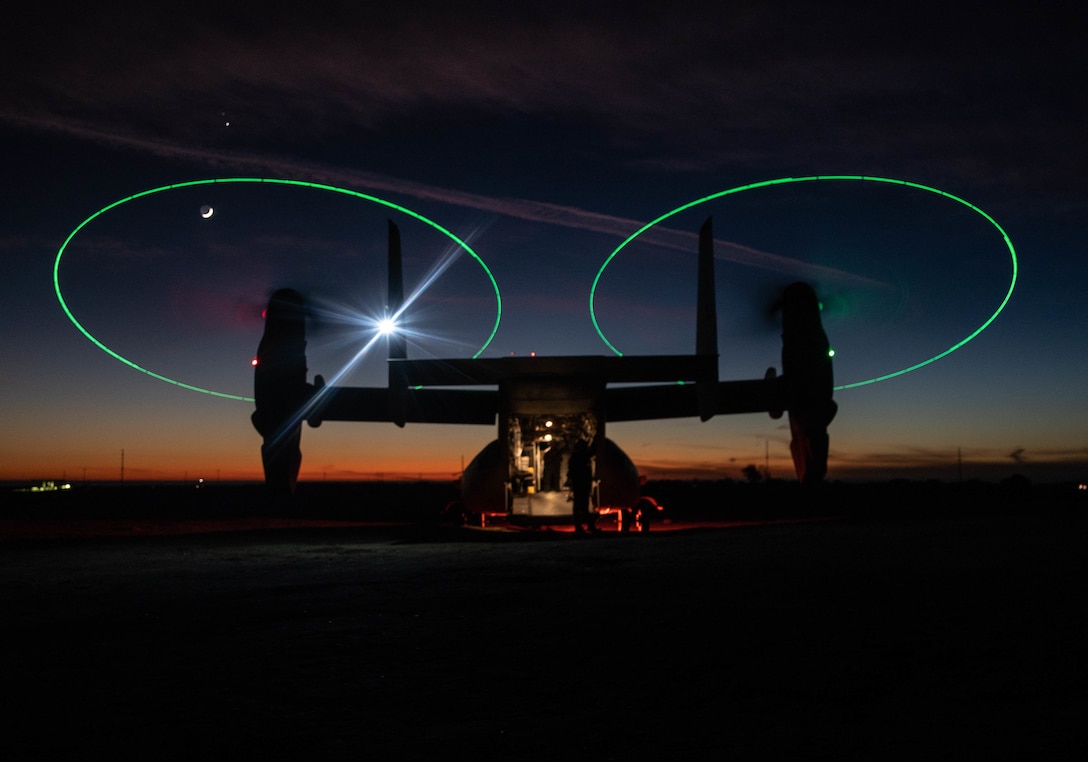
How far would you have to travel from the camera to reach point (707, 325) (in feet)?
74.0

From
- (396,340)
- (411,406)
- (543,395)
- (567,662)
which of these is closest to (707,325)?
(543,395)

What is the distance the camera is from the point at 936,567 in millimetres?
10367

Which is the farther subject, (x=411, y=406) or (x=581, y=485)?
(x=411, y=406)

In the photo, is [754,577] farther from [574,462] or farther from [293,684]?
[574,462]

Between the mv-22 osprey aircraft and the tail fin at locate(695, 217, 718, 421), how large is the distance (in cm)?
3

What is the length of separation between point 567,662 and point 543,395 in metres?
18.8

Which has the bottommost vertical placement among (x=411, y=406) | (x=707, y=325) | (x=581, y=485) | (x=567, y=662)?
(x=567, y=662)

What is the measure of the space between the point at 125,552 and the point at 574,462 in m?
10.5

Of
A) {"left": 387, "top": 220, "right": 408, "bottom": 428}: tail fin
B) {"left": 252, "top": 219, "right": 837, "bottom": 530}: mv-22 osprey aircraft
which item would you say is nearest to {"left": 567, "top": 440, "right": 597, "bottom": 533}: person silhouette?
{"left": 252, "top": 219, "right": 837, "bottom": 530}: mv-22 osprey aircraft

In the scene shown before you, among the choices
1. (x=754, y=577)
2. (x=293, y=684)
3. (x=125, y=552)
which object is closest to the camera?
(x=293, y=684)

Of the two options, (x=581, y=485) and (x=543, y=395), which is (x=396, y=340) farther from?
(x=581, y=485)

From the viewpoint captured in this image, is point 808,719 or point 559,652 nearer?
point 808,719

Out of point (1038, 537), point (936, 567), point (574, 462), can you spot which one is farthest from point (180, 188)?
point (1038, 537)

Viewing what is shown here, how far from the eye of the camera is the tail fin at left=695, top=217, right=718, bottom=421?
69.7ft
